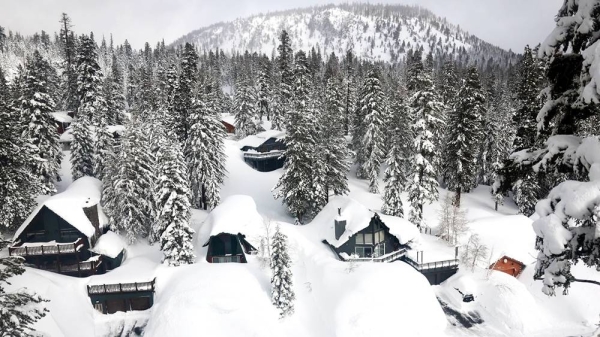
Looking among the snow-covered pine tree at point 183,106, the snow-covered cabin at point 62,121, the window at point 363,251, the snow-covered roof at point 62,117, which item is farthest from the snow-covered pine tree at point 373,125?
the snow-covered cabin at point 62,121

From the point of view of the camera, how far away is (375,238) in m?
37.3

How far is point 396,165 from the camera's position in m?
44.6

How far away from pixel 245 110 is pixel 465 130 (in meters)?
44.4

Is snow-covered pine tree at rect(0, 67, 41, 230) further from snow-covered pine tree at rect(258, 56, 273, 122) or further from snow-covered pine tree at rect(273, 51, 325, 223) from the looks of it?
snow-covered pine tree at rect(258, 56, 273, 122)

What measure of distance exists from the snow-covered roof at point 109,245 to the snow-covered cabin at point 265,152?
29.7 meters

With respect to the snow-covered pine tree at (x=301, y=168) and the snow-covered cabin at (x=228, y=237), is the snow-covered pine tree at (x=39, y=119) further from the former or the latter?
the snow-covered pine tree at (x=301, y=168)

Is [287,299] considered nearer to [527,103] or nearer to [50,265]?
[50,265]

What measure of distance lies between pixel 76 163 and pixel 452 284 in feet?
156

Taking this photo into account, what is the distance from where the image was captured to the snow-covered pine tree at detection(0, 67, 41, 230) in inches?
1145

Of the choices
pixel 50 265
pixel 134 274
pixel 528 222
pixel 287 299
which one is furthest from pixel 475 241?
pixel 50 265

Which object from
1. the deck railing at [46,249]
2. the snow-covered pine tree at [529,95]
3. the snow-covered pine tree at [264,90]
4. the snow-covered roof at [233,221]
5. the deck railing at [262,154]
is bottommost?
the deck railing at [46,249]

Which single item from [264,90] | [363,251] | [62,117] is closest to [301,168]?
[363,251]

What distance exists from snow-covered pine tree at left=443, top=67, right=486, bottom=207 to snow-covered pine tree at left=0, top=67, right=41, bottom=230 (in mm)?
43279

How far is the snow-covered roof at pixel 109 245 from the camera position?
3544cm
